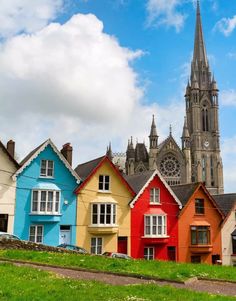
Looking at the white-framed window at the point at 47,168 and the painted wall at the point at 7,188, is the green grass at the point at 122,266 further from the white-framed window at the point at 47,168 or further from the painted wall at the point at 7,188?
the white-framed window at the point at 47,168

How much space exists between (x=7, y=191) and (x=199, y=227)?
2058cm

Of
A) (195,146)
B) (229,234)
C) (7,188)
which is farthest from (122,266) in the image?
(195,146)

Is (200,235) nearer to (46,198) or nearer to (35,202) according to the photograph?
(46,198)

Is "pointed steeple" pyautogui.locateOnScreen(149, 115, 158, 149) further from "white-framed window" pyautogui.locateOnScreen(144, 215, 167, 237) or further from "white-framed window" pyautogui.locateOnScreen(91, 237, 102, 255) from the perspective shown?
"white-framed window" pyautogui.locateOnScreen(91, 237, 102, 255)

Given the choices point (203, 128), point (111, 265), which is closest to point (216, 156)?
point (203, 128)

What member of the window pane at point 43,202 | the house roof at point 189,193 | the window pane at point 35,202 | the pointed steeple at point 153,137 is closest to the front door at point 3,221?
the window pane at point 35,202

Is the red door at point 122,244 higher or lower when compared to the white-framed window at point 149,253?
higher

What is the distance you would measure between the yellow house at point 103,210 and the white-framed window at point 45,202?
2374mm

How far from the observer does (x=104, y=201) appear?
3762 cm

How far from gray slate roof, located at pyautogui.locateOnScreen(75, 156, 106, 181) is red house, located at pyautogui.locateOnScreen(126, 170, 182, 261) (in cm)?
512

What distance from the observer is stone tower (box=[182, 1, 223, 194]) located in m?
116

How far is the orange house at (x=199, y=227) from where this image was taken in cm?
4103

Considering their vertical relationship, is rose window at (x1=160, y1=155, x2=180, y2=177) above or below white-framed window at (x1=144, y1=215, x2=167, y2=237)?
above

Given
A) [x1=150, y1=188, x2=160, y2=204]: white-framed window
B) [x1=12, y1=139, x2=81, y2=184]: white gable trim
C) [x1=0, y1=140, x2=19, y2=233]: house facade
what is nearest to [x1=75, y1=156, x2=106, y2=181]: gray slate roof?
[x1=12, y1=139, x2=81, y2=184]: white gable trim
